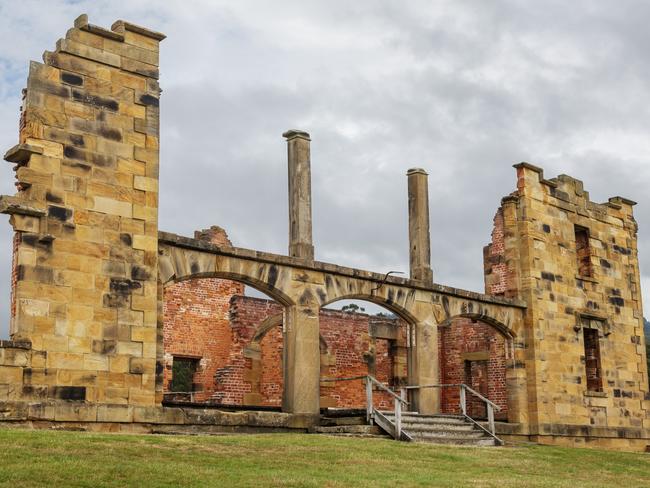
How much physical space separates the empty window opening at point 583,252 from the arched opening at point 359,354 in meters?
4.98

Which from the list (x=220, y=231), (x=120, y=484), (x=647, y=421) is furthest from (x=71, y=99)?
(x=647, y=421)

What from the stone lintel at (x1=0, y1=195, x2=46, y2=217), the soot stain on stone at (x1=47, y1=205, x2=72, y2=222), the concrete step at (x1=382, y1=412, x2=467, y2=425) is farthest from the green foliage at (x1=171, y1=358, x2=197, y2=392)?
the stone lintel at (x1=0, y1=195, x2=46, y2=217)

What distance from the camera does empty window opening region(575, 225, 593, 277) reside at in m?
24.3

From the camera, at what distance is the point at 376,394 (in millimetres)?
26641

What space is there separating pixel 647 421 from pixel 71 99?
17231 millimetres

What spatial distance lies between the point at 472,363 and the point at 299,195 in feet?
34.5

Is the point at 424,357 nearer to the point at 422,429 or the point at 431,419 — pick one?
the point at 431,419

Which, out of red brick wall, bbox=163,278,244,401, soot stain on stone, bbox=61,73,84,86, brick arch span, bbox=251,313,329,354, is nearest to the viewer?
soot stain on stone, bbox=61,73,84,86

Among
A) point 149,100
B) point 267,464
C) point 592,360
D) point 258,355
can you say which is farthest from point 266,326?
point 267,464

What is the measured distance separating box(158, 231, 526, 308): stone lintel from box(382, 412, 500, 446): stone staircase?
2.71 metres

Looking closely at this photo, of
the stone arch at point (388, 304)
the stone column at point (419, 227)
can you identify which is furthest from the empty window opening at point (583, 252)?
the stone arch at point (388, 304)

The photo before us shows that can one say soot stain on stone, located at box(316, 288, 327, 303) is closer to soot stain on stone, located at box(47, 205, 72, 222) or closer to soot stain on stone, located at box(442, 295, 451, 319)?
soot stain on stone, located at box(442, 295, 451, 319)

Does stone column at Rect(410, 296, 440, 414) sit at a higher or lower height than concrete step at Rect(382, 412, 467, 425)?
higher

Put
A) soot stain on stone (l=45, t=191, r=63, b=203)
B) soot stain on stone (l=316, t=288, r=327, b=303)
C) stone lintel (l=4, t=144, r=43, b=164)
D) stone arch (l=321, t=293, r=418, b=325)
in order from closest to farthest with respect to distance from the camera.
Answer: stone lintel (l=4, t=144, r=43, b=164)
soot stain on stone (l=45, t=191, r=63, b=203)
soot stain on stone (l=316, t=288, r=327, b=303)
stone arch (l=321, t=293, r=418, b=325)
